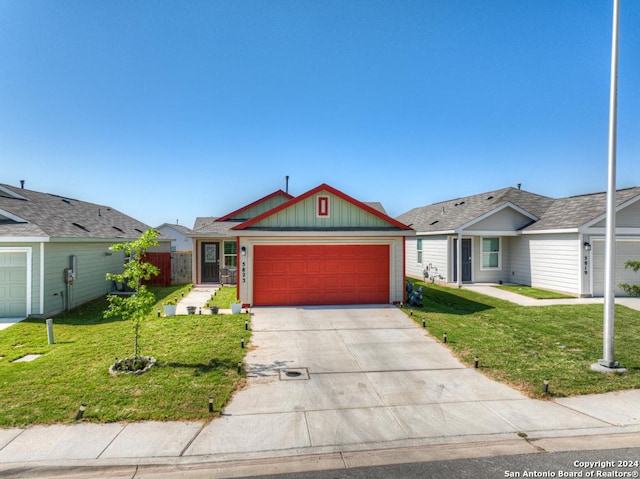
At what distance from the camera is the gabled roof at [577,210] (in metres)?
16.3

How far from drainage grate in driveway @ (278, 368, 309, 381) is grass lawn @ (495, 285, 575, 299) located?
13278 mm

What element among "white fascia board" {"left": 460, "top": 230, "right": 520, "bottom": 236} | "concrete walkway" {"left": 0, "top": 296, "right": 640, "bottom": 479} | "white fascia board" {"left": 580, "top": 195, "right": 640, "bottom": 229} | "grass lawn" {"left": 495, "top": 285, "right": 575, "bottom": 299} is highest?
"white fascia board" {"left": 580, "top": 195, "right": 640, "bottom": 229}

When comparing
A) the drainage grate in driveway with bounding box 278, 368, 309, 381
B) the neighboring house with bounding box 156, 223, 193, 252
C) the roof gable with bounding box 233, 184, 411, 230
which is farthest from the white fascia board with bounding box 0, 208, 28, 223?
the neighboring house with bounding box 156, 223, 193, 252

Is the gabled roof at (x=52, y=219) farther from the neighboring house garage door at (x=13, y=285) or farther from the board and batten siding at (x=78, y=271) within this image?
the neighboring house garage door at (x=13, y=285)

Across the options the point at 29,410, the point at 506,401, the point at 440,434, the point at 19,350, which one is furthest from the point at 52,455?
the point at 506,401

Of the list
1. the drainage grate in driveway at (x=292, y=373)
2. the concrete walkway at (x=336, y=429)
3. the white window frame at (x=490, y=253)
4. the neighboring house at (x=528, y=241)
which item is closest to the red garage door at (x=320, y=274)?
the concrete walkway at (x=336, y=429)

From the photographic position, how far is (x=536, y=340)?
404 inches

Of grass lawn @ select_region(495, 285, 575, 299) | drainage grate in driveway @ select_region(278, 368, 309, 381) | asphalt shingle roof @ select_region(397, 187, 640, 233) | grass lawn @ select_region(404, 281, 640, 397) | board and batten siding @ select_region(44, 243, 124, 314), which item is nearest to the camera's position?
grass lawn @ select_region(404, 281, 640, 397)

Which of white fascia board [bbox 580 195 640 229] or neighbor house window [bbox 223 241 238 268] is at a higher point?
white fascia board [bbox 580 195 640 229]

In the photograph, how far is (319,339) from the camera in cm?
1038

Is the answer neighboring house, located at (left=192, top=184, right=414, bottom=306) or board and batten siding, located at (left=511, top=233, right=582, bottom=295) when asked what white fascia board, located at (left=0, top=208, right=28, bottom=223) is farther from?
Answer: board and batten siding, located at (left=511, top=233, right=582, bottom=295)

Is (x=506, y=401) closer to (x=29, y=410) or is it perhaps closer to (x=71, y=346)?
(x=29, y=410)

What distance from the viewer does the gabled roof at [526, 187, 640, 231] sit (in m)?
16.3

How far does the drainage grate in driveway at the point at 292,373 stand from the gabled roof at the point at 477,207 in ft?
46.5
